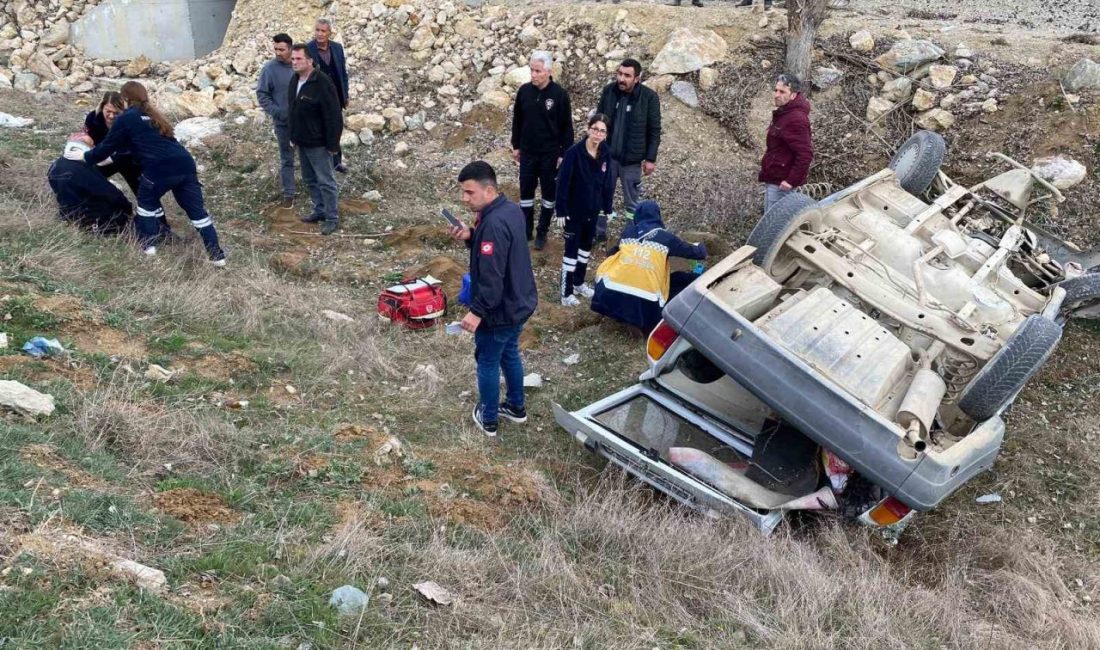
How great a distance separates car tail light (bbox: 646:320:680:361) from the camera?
4.47 meters

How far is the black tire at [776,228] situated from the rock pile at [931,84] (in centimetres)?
486

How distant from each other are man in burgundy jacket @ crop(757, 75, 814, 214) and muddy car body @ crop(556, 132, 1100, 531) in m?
→ 1.16

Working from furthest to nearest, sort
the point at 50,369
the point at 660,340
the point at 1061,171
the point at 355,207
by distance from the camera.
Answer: the point at 355,207
the point at 1061,171
the point at 660,340
the point at 50,369

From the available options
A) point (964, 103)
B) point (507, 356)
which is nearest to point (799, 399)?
point (507, 356)

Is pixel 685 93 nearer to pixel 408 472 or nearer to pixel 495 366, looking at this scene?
pixel 495 366

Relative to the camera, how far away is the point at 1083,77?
8094 millimetres

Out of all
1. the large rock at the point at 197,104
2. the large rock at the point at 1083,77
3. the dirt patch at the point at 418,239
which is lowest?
the dirt patch at the point at 418,239

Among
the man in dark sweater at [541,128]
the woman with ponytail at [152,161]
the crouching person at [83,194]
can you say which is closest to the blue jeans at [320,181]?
the woman with ponytail at [152,161]

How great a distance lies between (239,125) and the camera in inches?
392

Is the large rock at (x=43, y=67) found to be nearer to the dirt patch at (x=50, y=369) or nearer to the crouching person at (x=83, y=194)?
the crouching person at (x=83, y=194)

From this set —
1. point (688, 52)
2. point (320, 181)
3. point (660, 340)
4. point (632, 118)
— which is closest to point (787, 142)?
point (632, 118)

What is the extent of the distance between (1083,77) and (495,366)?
7.46 meters

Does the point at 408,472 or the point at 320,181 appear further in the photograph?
the point at 320,181

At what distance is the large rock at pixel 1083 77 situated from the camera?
8062 millimetres
